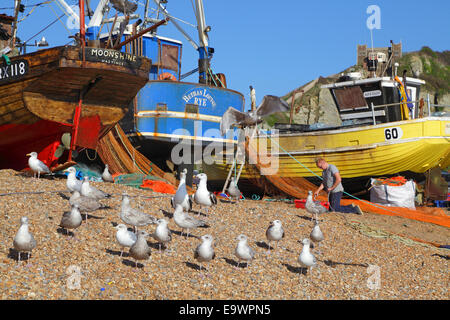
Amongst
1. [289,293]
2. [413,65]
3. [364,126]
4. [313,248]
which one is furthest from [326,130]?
[413,65]

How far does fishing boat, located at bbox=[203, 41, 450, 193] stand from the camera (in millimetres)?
17922

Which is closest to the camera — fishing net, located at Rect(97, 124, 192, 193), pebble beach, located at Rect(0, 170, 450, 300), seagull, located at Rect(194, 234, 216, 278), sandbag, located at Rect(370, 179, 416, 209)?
pebble beach, located at Rect(0, 170, 450, 300)

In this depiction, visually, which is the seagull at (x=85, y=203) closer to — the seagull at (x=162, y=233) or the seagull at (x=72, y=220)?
the seagull at (x=72, y=220)

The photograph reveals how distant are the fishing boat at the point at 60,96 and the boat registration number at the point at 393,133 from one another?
28.8 ft

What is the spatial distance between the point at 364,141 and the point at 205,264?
11689 mm

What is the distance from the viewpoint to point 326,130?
19438 mm

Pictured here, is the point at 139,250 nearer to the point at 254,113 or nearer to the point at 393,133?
the point at 254,113

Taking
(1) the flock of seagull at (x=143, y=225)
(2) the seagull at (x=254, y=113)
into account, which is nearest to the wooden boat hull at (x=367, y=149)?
(2) the seagull at (x=254, y=113)

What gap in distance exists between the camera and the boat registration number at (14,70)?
12461 mm

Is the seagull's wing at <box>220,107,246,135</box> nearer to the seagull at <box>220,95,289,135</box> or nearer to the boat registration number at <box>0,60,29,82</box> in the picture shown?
the seagull at <box>220,95,289,135</box>

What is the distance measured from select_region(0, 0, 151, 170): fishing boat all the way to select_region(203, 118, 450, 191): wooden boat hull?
698 centimetres

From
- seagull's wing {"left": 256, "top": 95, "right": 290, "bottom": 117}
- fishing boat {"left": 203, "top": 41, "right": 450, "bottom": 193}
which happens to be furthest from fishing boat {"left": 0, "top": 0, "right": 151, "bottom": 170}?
fishing boat {"left": 203, "top": 41, "right": 450, "bottom": 193}

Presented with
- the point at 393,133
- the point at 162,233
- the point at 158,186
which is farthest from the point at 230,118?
the point at 393,133
